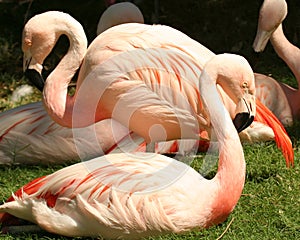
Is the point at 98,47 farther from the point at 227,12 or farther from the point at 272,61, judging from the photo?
the point at 227,12

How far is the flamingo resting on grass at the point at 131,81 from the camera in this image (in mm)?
4273

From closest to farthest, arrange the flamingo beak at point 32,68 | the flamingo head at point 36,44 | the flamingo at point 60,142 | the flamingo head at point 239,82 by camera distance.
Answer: the flamingo head at point 239,82
the flamingo head at point 36,44
the flamingo beak at point 32,68
the flamingo at point 60,142

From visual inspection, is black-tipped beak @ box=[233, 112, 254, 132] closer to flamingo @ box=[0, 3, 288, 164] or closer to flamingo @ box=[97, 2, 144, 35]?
flamingo @ box=[0, 3, 288, 164]

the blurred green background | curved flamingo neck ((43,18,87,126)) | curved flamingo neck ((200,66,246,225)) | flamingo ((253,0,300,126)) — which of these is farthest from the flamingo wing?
the blurred green background

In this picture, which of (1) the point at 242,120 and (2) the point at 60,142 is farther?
(2) the point at 60,142

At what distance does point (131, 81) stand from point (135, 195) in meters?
0.92

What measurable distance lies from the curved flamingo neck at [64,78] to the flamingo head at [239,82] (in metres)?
0.91

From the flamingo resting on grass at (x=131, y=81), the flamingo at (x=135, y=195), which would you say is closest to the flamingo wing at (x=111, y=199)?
the flamingo at (x=135, y=195)

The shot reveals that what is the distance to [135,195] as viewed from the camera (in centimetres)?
351

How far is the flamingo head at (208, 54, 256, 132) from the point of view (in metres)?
3.87

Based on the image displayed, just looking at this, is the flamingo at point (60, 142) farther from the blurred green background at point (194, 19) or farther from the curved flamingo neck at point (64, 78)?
the blurred green background at point (194, 19)

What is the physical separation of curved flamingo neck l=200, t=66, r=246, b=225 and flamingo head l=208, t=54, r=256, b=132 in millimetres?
68

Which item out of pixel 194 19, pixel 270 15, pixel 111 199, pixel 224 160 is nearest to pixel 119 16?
pixel 270 15

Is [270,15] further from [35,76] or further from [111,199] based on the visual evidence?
[111,199]
